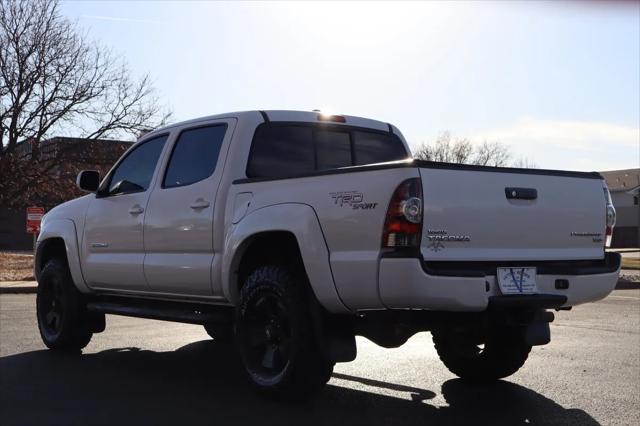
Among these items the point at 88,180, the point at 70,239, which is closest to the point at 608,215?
the point at 88,180

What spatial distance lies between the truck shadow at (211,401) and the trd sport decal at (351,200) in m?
1.39

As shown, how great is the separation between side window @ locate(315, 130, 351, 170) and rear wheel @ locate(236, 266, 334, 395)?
1.31 m

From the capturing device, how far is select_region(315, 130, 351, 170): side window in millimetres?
6320

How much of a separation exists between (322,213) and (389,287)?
72 cm

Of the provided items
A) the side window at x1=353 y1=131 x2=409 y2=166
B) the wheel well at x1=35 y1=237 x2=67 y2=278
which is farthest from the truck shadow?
the side window at x1=353 y1=131 x2=409 y2=166

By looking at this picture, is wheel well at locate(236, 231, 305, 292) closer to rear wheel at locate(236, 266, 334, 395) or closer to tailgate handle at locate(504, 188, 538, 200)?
rear wheel at locate(236, 266, 334, 395)

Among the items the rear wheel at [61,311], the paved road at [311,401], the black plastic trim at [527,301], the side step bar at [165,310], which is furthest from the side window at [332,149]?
the rear wheel at [61,311]

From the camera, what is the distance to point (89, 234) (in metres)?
7.37

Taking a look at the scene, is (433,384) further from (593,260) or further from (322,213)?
(322,213)

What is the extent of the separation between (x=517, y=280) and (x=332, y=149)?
7.35 feet

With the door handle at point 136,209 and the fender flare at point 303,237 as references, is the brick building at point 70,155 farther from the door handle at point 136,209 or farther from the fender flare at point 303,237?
the fender flare at point 303,237

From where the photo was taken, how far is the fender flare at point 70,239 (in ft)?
24.6

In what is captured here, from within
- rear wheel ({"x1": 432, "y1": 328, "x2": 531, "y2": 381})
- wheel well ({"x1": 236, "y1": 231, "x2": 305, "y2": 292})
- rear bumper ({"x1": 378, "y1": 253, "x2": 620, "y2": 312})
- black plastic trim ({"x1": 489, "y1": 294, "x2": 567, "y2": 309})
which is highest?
wheel well ({"x1": 236, "y1": 231, "x2": 305, "y2": 292})

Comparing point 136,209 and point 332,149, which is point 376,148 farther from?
point 136,209
